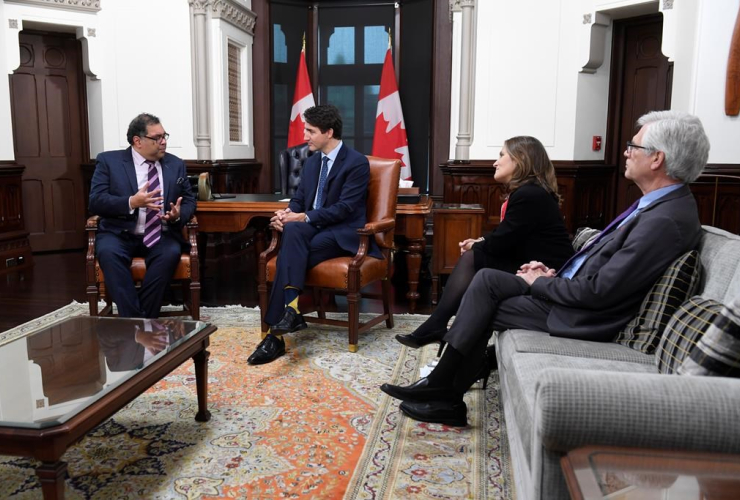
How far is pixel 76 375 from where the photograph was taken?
205 cm

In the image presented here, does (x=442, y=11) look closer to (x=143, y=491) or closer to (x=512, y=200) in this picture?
(x=512, y=200)

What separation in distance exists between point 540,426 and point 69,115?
7066 mm

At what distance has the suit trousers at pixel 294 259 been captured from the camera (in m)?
3.41

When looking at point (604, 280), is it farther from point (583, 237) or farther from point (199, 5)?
point (199, 5)

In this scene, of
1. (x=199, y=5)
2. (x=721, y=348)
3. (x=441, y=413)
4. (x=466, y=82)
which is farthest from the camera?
(x=466, y=82)

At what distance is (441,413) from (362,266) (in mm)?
1196

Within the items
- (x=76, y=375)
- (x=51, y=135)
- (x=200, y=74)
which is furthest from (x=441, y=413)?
(x=51, y=135)

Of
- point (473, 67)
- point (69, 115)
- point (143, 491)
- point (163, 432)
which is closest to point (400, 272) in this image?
point (473, 67)

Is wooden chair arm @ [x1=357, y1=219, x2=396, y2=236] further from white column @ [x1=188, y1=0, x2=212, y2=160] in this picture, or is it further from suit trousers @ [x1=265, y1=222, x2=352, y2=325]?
white column @ [x1=188, y1=0, x2=212, y2=160]

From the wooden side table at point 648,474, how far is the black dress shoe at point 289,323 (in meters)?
2.16

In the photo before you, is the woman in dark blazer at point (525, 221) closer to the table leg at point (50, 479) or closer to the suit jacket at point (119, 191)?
the table leg at point (50, 479)

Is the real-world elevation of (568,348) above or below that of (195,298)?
above

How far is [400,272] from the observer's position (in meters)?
5.62

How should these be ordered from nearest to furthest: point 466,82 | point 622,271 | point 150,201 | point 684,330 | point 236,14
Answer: point 684,330
point 622,271
point 150,201
point 466,82
point 236,14
